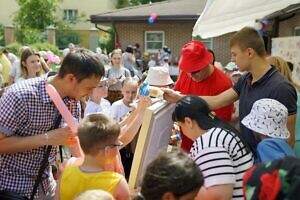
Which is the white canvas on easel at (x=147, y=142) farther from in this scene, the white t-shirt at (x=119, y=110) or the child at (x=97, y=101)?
the child at (x=97, y=101)

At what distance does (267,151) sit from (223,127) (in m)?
0.42

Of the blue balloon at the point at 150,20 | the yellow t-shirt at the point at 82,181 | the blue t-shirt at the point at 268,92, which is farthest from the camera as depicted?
the blue balloon at the point at 150,20

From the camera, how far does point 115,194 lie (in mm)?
2486

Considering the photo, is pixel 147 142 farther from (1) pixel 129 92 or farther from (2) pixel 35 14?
(2) pixel 35 14

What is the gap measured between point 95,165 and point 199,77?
1566mm

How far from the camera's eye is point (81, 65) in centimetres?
269

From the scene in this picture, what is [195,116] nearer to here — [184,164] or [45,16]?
[184,164]

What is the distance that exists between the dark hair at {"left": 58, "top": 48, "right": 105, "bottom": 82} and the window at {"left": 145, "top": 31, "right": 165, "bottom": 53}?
20448 mm

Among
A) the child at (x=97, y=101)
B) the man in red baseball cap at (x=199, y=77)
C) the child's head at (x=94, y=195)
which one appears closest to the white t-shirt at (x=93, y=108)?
the child at (x=97, y=101)

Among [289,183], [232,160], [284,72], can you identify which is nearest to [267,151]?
[232,160]

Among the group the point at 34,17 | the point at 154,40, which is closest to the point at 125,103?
the point at 154,40

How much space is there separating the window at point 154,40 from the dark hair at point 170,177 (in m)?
21.3

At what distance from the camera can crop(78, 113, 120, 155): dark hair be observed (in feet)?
8.31

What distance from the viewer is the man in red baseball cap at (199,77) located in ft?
12.1
